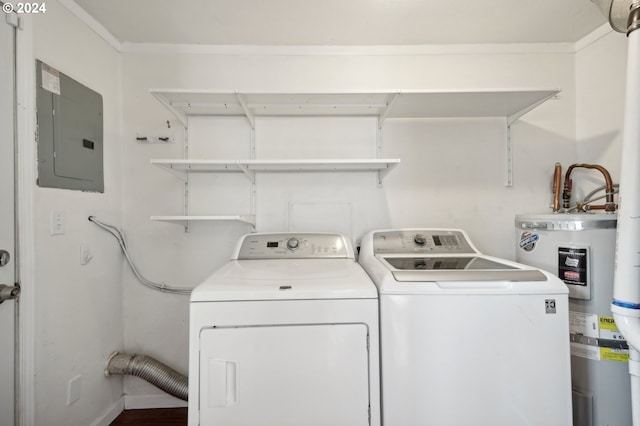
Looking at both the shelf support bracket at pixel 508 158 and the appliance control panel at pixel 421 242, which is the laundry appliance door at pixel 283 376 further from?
the shelf support bracket at pixel 508 158

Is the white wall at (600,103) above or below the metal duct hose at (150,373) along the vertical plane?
above

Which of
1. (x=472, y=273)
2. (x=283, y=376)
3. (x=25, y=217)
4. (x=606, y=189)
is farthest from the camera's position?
(x=606, y=189)

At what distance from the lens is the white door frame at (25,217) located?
1175 millimetres

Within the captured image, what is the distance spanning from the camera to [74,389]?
142cm

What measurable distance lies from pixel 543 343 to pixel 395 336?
1.88ft

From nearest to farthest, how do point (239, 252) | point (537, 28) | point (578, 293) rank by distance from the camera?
point (578, 293), point (239, 252), point (537, 28)

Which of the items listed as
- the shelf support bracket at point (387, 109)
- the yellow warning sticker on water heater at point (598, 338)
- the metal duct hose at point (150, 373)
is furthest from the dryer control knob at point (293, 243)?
the yellow warning sticker on water heater at point (598, 338)

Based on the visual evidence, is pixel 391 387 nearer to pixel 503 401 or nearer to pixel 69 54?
pixel 503 401

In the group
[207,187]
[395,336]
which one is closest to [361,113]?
[207,187]

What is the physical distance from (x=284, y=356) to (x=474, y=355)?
0.72 metres

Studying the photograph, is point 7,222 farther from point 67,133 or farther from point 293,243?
point 293,243

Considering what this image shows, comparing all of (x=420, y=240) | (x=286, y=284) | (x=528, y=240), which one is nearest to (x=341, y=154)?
(x=420, y=240)

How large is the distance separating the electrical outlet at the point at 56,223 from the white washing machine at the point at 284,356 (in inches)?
37.6

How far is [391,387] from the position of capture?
1.00 metres
